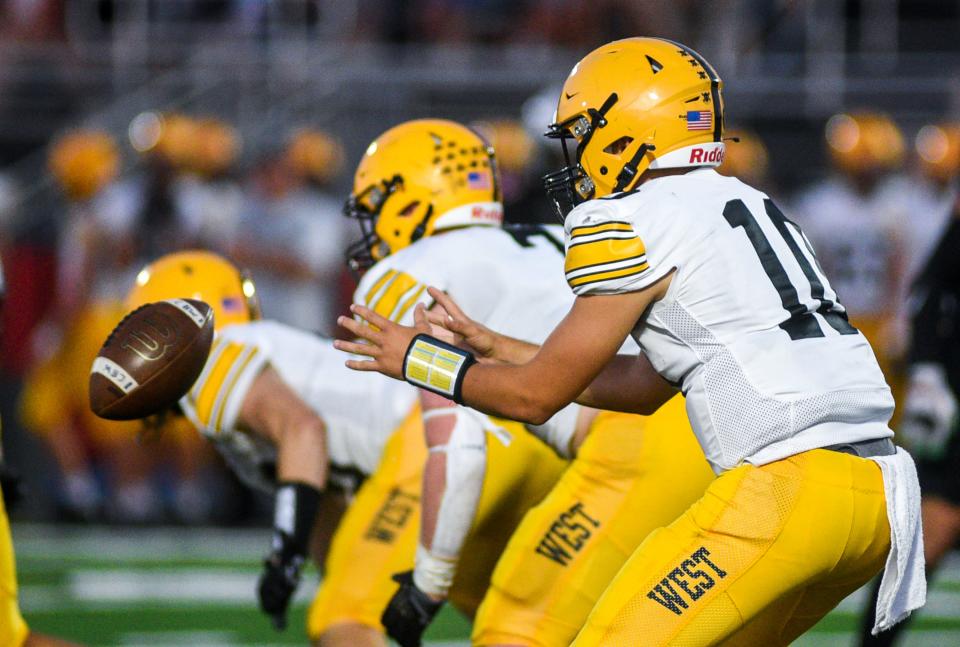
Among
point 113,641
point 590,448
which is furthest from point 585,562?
point 113,641

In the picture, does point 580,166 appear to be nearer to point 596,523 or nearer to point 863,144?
point 596,523

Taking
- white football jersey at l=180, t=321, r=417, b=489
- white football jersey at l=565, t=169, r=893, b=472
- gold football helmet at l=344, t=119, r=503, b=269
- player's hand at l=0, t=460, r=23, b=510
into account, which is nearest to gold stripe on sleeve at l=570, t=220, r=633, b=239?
white football jersey at l=565, t=169, r=893, b=472

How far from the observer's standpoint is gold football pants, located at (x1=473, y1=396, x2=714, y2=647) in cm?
364

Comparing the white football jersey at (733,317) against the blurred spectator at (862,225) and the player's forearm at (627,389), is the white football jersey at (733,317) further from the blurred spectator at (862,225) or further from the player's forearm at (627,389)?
the blurred spectator at (862,225)

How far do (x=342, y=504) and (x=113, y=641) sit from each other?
177 cm

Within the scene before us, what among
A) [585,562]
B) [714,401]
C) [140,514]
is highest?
[714,401]

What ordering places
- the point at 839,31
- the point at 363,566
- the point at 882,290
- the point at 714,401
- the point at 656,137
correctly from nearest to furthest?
1. the point at 714,401
2. the point at 656,137
3. the point at 363,566
4. the point at 882,290
5. the point at 839,31

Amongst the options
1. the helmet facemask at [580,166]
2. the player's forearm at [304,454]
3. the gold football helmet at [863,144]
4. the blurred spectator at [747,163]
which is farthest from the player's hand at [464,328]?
the gold football helmet at [863,144]

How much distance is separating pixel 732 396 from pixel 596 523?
79cm

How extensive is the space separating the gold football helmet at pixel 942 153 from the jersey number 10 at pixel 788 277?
19.0ft

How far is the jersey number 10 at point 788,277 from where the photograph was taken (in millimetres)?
2988

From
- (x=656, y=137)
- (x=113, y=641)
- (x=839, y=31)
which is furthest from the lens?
(x=839, y=31)

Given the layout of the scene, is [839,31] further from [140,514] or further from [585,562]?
[585,562]

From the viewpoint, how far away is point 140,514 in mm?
9336
